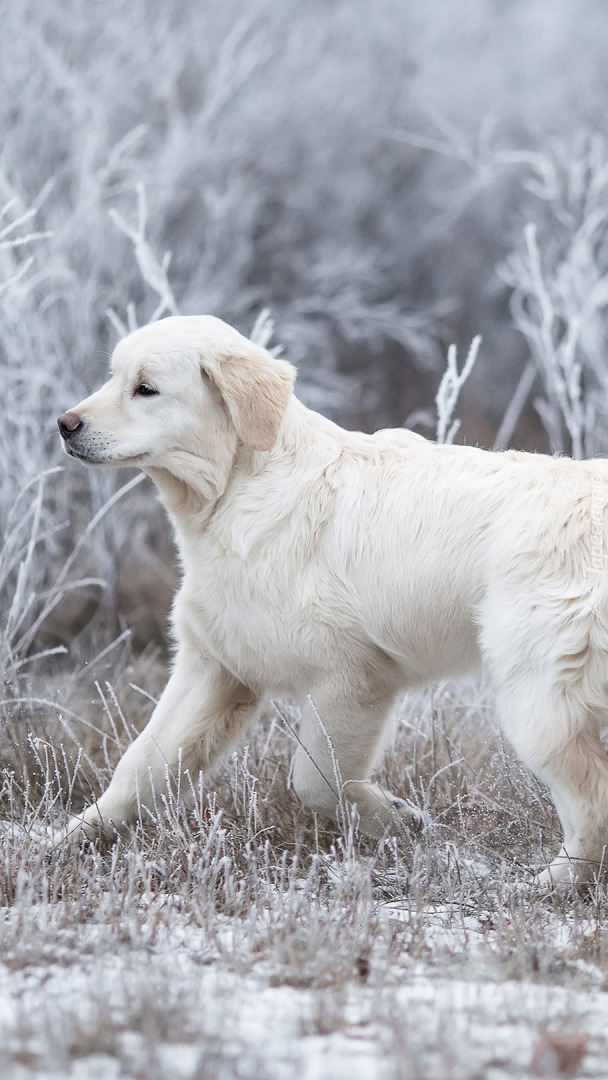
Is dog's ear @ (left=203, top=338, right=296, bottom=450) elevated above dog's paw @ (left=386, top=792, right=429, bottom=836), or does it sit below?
above

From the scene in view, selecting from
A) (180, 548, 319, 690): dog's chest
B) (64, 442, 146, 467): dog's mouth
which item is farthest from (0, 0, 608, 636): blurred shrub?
(180, 548, 319, 690): dog's chest

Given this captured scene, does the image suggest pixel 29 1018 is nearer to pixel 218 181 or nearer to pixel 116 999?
pixel 116 999

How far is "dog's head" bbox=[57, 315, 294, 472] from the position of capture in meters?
3.46

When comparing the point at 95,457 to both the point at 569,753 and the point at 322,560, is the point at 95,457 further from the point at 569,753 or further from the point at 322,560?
the point at 569,753

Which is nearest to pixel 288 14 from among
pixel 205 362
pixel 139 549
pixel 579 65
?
pixel 579 65

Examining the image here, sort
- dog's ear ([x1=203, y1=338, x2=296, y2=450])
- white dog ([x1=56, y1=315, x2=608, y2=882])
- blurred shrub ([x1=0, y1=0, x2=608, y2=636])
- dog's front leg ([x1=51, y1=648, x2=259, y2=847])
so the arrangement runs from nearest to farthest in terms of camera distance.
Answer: white dog ([x1=56, y1=315, x2=608, y2=882])
dog's ear ([x1=203, y1=338, x2=296, y2=450])
dog's front leg ([x1=51, y1=648, x2=259, y2=847])
blurred shrub ([x1=0, y1=0, x2=608, y2=636])

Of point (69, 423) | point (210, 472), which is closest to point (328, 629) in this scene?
point (210, 472)

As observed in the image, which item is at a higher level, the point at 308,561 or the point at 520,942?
the point at 308,561

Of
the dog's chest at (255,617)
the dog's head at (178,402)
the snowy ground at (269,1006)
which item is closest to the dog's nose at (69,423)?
the dog's head at (178,402)

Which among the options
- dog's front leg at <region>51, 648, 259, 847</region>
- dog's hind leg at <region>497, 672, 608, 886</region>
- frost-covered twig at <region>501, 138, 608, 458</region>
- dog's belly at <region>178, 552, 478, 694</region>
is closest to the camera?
dog's hind leg at <region>497, 672, 608, 886</region>

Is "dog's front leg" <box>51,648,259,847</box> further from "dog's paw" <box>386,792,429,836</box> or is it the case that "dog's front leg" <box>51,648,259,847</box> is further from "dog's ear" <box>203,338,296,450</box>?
"dog's ear" <box>203,338,296,450</box>

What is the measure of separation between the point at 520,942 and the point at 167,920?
2.75 feet

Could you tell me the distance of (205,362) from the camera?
351 centimetres

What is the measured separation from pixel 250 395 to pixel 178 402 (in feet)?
0.71
